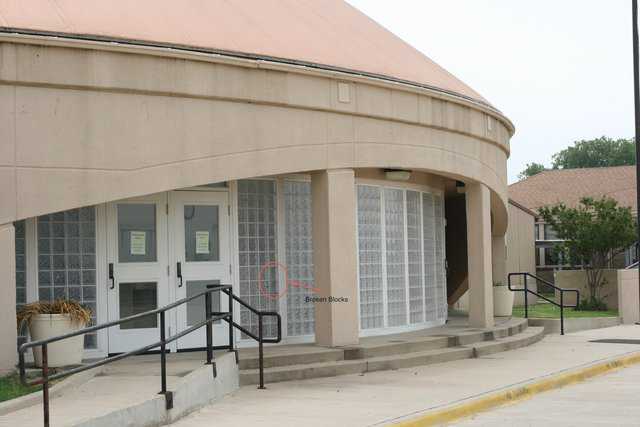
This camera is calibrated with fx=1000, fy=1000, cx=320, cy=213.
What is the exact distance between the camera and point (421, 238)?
1703 cm

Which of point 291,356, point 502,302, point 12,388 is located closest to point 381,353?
point 291,356

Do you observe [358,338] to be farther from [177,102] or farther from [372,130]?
[177,102]

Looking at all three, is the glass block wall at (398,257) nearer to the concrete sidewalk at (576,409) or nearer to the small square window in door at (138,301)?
the small square window in door at (138,301)

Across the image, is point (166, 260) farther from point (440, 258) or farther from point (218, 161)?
point (440, 258)

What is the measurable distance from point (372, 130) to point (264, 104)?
6.64 ft

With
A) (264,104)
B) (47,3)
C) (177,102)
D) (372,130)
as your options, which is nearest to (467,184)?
(372,130)

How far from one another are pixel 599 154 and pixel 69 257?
89485 millimetres

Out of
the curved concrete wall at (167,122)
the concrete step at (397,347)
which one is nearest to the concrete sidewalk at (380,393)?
the concrete step at (397,347)

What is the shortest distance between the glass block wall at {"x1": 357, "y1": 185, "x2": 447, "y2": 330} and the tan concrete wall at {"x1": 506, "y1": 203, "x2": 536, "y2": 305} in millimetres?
24041

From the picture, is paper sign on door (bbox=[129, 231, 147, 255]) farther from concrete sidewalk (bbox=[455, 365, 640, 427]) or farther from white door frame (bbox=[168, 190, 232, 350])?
concrete sidewalk (bbox=[455, 365, 640, 427])

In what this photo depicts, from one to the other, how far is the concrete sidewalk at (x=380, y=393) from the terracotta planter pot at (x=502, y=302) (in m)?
4.77

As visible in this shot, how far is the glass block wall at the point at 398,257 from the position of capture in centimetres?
1566

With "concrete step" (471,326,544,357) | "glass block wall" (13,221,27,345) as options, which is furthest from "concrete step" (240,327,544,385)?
"glass block wall" (13,221,27,345)

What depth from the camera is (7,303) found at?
35.6ft
